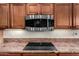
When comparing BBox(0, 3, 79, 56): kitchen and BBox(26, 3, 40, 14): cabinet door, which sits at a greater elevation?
BBox(26, 3, 40, 14): cabinet door

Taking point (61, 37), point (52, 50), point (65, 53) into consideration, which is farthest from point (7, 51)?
point (61, 37)

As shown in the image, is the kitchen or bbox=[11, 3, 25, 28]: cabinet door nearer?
the kitchen

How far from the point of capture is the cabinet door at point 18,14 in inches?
141

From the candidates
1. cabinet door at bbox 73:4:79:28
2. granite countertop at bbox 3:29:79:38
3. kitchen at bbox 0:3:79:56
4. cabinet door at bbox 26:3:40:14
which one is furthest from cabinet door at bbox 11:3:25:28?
cabinet door at bbox 73:4:79:28

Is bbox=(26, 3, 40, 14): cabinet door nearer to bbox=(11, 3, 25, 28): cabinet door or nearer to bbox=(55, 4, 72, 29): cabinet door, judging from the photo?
bbox=(11, 3, 25, 28): cabinet door

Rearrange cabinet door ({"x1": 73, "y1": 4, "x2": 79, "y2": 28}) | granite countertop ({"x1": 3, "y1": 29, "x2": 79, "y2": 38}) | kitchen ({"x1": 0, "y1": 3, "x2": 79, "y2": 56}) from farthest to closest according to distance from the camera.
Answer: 1. granite countertop ({"x1": 3, "y1": 29, "x2": 79, "y2": 38})
2. cabinet door ({"x1": 73, "y1": 4, "x2": 79, "y2": 28})
3. kitchen ({"x1": 0, "y1": 3, "x2": 79, "y2": 56})

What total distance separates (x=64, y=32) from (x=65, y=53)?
1088mm

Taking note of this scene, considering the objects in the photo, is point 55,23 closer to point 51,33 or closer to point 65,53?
A: point 51,33

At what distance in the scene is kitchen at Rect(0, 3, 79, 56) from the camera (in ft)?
11.3

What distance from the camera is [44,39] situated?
12.9 feet

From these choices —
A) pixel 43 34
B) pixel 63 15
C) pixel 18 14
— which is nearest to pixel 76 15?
pixel 63 15

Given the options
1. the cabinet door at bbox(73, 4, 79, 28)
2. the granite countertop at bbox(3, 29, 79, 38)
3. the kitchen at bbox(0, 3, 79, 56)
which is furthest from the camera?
the granite countertop at bbox(3, 29, 79, 38)

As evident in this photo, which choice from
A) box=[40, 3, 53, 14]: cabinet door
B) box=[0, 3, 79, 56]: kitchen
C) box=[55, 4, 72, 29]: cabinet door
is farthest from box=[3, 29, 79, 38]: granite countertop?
box=[40, 3, 53, 14]: cabinet door

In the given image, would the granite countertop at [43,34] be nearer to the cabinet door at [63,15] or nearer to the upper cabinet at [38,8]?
the cabinet door at [63,15]
